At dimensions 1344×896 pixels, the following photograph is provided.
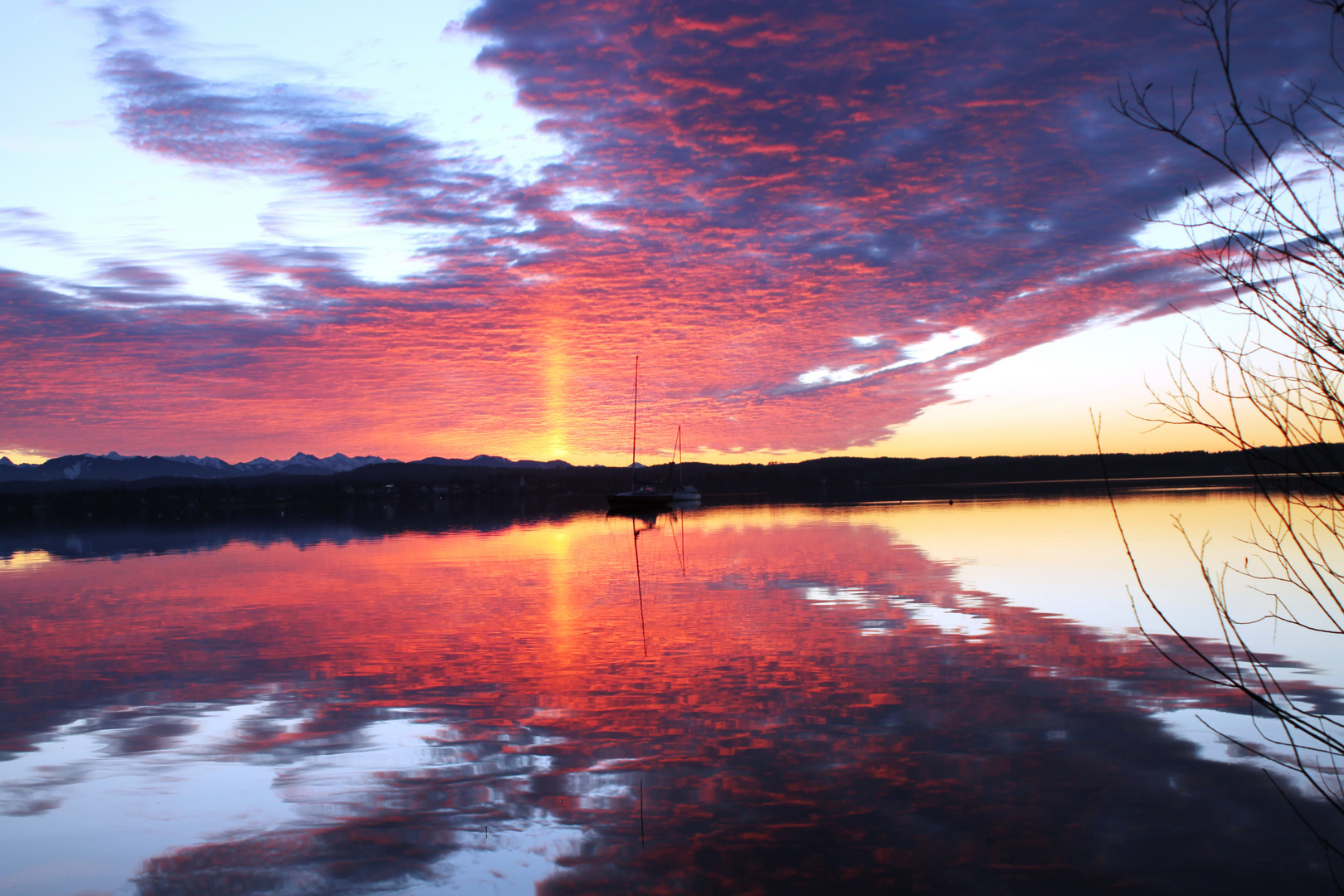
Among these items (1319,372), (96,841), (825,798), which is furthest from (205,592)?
(1319,372)

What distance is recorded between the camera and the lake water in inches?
271

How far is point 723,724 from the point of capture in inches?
412

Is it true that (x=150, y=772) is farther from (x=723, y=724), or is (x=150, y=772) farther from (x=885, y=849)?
(x=885, y=849)

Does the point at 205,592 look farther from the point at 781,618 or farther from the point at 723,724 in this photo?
the point at 723,724

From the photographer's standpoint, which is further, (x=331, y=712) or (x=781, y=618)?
(x=781, y=618)

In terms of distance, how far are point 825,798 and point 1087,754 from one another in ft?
10.2

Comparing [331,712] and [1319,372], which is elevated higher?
[1319,372]

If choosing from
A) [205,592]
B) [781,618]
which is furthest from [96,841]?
[205,592]

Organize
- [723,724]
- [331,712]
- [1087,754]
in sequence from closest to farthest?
[1087,754] → [723,724] → [331,712]

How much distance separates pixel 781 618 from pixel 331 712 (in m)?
9.04

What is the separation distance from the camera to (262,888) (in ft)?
21.8

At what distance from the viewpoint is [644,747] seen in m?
9.70

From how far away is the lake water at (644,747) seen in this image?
6895 mm

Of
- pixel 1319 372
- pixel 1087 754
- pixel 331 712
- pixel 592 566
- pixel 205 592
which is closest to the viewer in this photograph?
pixel 1319 372
